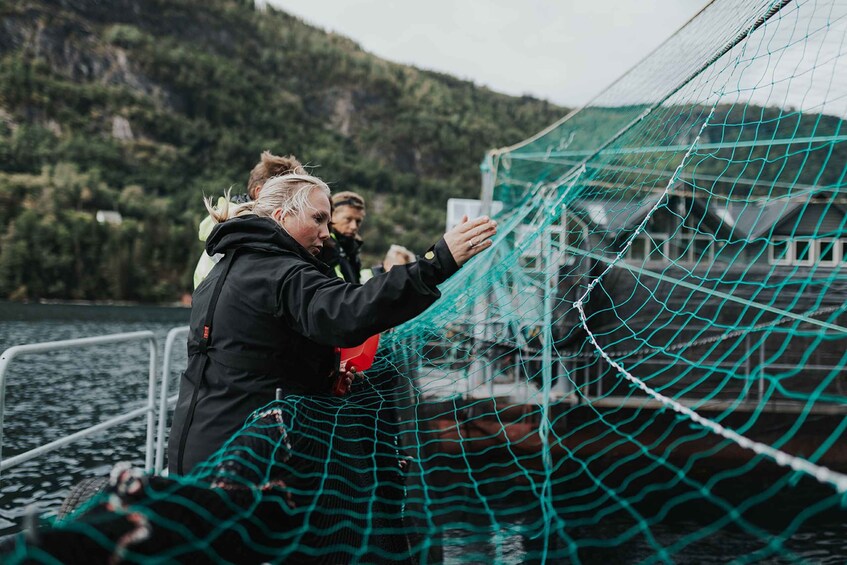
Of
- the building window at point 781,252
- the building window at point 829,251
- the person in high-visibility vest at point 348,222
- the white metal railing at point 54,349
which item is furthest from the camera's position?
the building window at point 781,252

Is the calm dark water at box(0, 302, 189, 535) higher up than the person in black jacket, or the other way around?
the person in black jacket

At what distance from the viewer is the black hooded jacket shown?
173 centimetres

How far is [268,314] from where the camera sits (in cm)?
182

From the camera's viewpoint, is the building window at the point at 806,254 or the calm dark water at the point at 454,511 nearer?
the calm dark water at the point at 454,511

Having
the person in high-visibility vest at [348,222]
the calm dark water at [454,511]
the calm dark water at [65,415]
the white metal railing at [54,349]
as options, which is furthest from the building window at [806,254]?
the calm dark water at [65,415]

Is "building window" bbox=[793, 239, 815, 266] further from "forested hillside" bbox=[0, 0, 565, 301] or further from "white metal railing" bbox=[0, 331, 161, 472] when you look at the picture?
"forested hillside" bbox=[0, 0, 565, 301]

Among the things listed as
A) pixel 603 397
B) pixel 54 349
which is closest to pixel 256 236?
pixel 54 349

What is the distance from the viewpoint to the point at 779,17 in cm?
331

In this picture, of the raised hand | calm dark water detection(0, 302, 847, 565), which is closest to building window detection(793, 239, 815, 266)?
calm dark water detection(0, 302, 847, 565)

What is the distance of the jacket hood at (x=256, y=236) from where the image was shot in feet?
6.13

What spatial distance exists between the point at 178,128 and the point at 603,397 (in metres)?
119

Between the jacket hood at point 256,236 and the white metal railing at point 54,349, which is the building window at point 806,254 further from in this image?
the white metal railing at point 54,349

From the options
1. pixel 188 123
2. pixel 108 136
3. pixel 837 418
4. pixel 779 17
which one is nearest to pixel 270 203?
pixel 779 17

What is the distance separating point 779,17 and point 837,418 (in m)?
6.23
